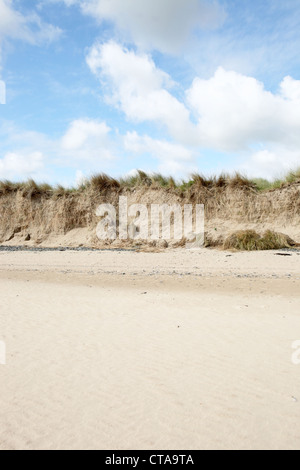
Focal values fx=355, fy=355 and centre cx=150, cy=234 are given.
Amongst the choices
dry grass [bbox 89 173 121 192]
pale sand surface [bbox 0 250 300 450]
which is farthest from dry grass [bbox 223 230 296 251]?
dry grass [bbox 89 173 121 192]

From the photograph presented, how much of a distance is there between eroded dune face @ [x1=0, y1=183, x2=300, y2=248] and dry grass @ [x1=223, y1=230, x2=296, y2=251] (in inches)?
43.8

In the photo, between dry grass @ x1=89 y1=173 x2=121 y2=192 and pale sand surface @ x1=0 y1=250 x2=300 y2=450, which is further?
dry grass @ x1=89 y1=173 x2=121 y2=192

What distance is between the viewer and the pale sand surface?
112 inches

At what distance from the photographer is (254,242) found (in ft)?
48.2

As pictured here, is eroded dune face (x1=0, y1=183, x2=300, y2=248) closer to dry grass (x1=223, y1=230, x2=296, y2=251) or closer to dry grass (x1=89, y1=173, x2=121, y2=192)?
dry grass (x1=89, y1=173, x2=121, y2=192)

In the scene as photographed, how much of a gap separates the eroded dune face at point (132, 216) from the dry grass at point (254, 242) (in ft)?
3.65

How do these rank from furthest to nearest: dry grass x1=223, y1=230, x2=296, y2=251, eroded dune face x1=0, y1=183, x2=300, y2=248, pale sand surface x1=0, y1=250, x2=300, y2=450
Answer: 1. eroded dune face x1=0, y1=183, x2=300, y2=248
2. dry grass x1=223, y1=230, x2=296, y2=251
3. pale sand surface x1=0, y1=250, x2=300, y2=450

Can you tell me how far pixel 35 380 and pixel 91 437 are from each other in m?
1.21

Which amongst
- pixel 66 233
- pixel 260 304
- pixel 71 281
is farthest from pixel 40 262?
pixel 260 304

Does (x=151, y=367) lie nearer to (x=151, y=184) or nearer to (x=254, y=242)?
(x=254, y=242)

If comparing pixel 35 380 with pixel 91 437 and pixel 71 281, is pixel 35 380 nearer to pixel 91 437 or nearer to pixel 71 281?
pixel 91 437

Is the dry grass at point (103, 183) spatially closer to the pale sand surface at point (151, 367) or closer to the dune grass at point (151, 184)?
the dune grass at point (151, 184)

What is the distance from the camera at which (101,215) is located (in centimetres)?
2103
